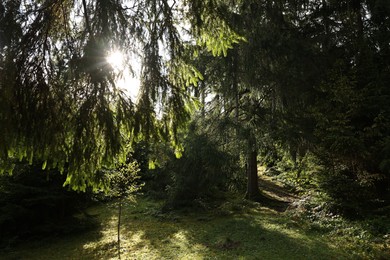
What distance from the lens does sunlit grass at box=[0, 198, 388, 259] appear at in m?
8.16

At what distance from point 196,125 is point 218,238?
5.10 metres

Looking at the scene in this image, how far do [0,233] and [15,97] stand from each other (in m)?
10.5

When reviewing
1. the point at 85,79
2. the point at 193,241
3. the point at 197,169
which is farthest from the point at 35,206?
the point at 85,79

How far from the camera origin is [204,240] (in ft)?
32.3

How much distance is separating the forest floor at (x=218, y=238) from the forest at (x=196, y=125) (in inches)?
2.4

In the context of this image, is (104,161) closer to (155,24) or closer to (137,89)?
(137,89)

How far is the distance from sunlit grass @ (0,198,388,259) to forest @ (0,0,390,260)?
0.23 feet

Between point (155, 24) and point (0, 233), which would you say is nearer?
point (155, 24)

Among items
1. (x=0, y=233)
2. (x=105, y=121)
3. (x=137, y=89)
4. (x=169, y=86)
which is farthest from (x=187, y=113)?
(x=0, y=233)

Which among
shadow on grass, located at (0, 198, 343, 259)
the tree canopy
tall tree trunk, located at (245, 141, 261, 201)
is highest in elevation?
the tree canopy

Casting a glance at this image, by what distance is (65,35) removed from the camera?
3881 mm

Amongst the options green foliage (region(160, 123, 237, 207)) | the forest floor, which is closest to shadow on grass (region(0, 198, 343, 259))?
the forest floor

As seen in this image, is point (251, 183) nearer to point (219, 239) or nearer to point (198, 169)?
point (198, 169)

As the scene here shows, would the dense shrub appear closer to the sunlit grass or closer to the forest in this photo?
the forest
